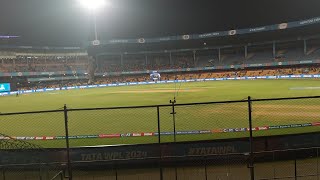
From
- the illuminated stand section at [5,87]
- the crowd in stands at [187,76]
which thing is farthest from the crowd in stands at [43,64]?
the illuminated stand section at [5,87]

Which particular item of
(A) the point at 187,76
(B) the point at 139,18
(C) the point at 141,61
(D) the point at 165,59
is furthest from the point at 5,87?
(D) the point at 165,59

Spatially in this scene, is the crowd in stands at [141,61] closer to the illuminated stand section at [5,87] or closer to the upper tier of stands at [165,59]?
the upper tier of stands at [165,59]

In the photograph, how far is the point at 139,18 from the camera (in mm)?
80875

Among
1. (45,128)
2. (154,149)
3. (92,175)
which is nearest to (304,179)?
(154,149)

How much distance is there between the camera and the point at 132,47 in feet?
313

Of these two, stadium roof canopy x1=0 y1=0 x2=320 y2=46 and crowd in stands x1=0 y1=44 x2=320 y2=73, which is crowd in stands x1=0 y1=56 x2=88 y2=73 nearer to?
crowd in stands x1=0 y1=44 x2=320 y2=73

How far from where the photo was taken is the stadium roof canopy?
67.9m

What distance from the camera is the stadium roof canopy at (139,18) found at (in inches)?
2672

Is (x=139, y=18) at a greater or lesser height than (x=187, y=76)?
greater

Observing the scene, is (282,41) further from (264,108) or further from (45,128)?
(45,128)

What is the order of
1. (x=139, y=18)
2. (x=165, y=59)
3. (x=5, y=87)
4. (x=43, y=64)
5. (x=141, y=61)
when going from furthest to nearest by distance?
1. (x=141, y=61)
2. (x=165, y=59)
3. (x=43, y=64)
4. (x=139, y=18)
5. (x=5, y=87)

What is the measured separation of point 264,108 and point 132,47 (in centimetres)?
7429

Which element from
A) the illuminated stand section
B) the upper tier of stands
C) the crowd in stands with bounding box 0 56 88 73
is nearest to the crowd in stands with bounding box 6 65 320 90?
the upper tier of stands

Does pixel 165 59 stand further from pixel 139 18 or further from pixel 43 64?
pixel 43 64
